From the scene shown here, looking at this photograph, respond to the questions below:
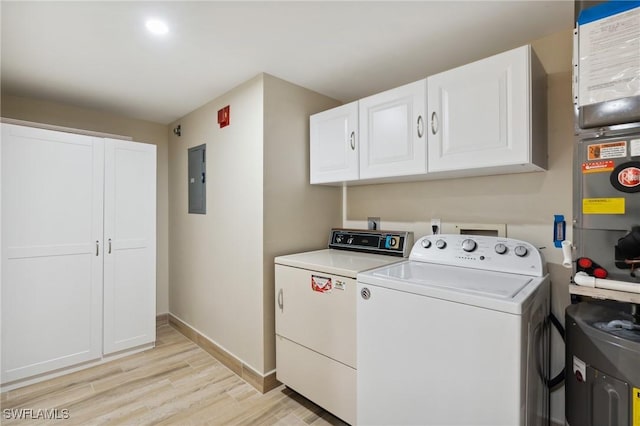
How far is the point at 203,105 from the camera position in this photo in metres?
2.90

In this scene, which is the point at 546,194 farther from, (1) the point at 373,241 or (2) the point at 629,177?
(1) the point at 373,241

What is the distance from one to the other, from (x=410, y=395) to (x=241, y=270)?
58.0 inches

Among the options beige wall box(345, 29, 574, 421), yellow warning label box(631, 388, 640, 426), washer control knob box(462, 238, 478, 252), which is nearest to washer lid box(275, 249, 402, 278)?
washer control knob box(462, 238, 478, 252)

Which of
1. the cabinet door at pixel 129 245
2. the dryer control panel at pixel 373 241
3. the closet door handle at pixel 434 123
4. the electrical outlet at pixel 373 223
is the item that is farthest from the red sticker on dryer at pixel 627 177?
the cabinet door at pixel 129 245

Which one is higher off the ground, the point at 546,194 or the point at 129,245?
the point at 546,194

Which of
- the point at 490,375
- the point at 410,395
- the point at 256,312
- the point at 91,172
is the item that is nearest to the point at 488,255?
the point at 490,375

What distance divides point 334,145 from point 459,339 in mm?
1488

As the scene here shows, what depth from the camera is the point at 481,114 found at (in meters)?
1.55

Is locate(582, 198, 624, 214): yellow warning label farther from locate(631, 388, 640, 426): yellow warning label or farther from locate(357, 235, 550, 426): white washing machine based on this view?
locate(631, 388, 640, 426): yellow warning label

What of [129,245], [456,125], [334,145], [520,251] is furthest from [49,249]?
[520,251]

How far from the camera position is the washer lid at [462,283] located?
1.18 meters

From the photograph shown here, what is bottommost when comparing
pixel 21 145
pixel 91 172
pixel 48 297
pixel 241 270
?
pixel 48 297

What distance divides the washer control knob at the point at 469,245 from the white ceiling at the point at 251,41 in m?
1.16

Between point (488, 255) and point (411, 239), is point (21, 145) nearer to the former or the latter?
point (411, 239)
